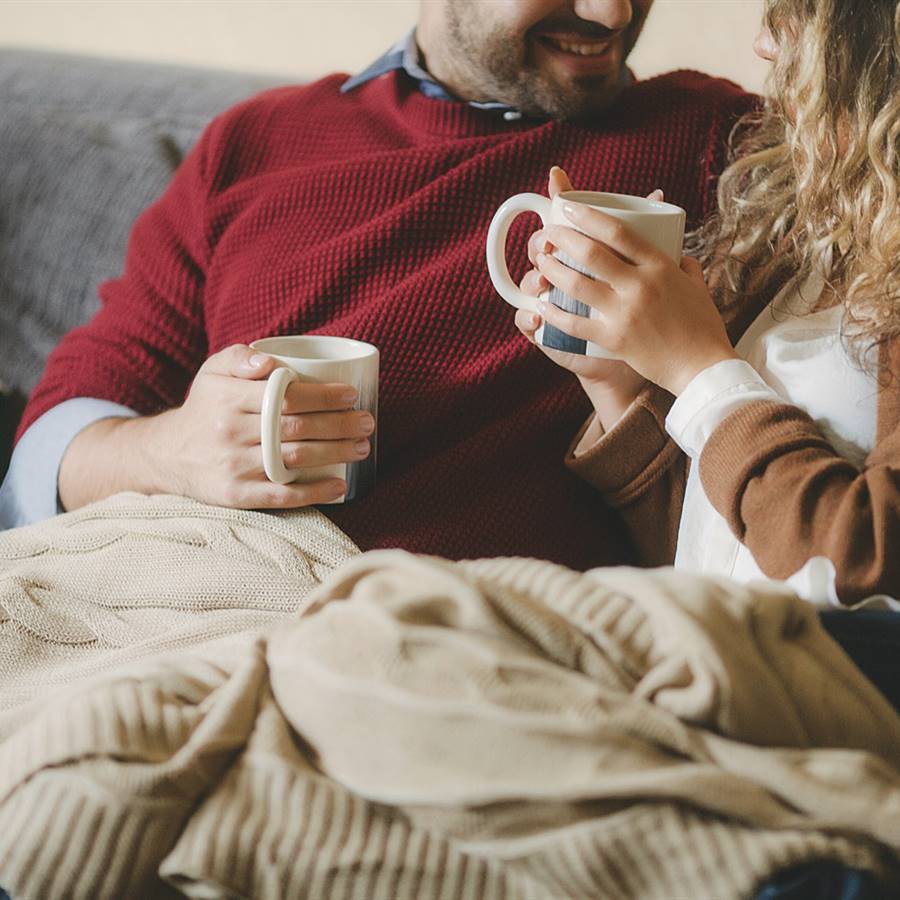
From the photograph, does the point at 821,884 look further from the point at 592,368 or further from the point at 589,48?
the point at 589,48

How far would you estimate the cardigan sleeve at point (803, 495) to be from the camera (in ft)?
2.56

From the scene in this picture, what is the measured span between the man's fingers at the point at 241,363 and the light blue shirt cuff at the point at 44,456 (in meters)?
0.28

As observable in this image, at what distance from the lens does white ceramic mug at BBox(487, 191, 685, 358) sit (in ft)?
2.98

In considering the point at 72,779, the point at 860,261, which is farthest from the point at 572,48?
the point at 72,779

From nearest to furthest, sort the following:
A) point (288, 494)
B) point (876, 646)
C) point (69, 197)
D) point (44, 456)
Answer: point (876, 646)
point (288, 494)
point (44, 456)
point (69, 197)

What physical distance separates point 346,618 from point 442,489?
1.77 feet

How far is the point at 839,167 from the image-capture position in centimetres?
100

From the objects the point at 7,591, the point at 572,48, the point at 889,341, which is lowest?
the point at 7,591

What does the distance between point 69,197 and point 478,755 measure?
1.29 meters

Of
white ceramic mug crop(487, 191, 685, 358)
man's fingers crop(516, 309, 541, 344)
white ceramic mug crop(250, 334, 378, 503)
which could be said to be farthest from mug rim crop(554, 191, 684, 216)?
white ceramic mug crop(250, 334, 378, 503)

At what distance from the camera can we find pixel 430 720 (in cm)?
58

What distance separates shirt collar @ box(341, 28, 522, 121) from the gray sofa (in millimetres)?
322

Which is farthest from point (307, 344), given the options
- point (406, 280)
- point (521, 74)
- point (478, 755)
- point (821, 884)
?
point (821, 884)

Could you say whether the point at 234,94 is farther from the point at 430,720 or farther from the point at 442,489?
the point at 430,720
